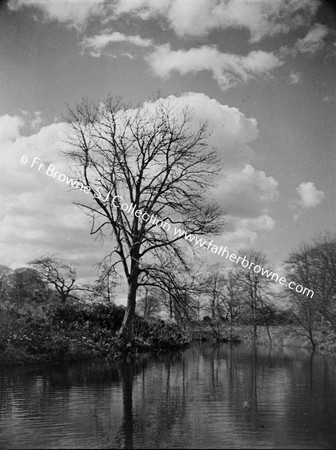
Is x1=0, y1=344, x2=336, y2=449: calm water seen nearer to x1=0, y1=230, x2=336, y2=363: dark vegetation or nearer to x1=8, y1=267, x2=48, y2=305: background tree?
x1=0, y1=230, x2=336, y2=363: dark vegetation

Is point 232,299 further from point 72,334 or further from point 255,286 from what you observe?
point 72,334

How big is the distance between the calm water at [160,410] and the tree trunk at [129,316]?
6057mm

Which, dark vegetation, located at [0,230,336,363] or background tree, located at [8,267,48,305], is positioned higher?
background tree, located at [8,267,48,305]

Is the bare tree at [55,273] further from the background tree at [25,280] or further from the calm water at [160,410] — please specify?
the calm water at [160,410]

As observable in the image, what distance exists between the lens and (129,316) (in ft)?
66.9

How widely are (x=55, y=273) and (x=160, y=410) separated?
125 ft

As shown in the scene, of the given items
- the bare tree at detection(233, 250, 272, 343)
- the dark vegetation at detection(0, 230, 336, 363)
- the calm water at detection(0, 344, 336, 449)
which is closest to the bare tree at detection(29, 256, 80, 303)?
the dark vegetation at detection(0, 230, 336, 363)

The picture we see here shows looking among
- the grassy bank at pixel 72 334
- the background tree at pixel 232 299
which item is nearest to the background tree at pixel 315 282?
the grassy bank at pixel 72 334

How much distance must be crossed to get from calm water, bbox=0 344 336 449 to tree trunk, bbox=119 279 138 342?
238 inches

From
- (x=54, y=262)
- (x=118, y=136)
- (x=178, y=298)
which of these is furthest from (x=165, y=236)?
(x=54, y=262)

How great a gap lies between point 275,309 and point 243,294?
16.7 ft

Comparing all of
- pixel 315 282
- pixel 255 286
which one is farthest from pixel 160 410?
pixel 255 286

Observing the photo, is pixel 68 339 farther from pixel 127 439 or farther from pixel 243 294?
pixel 243 294

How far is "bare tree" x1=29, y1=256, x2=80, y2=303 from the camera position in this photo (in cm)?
4291
